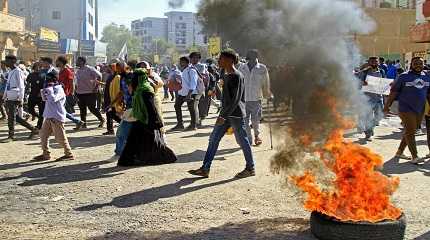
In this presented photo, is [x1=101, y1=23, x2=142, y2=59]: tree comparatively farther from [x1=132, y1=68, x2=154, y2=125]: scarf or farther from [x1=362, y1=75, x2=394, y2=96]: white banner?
[x1=132, y1=68, x2=154, y2=125]: scarf

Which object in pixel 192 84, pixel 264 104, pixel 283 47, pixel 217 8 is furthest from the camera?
pixel 192 84

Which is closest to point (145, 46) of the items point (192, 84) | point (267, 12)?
point (192, 84)

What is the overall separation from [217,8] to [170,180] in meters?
2.45

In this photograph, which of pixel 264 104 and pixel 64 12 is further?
pixel 64 12

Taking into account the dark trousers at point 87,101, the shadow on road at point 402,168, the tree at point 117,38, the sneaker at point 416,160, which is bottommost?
the shadow on road at point 402,168

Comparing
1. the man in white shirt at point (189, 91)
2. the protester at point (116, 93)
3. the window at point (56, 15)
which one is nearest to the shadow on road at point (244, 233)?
the protester at point (116, 93)

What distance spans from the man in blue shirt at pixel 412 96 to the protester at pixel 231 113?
9.63ft

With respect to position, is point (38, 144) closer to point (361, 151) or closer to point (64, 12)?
point (361, 151)

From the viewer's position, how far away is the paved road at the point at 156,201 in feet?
17.3

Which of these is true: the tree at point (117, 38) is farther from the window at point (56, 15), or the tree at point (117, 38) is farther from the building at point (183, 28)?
the building at point (183, 28)

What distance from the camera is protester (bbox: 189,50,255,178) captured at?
288 inches

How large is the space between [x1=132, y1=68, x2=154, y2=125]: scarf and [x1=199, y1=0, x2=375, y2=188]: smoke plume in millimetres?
2191

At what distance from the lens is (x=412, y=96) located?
28.9ft

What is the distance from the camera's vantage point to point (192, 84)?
12883mm
